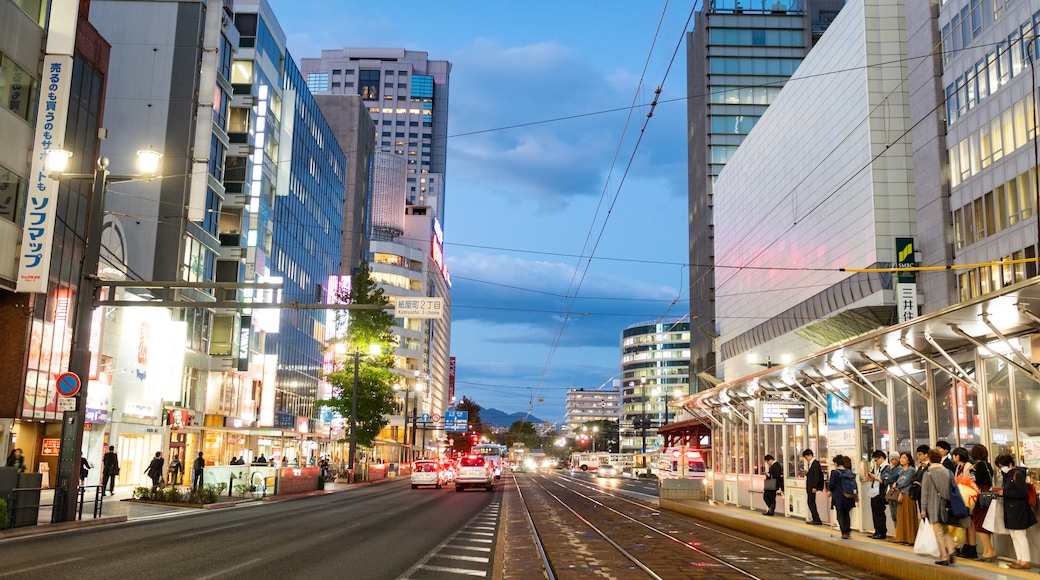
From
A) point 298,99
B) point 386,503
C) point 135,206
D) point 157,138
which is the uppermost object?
point 298,99

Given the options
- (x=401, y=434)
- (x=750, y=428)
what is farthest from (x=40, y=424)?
(x=401, y=434)

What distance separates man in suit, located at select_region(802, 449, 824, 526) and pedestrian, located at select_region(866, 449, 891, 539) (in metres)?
3.35

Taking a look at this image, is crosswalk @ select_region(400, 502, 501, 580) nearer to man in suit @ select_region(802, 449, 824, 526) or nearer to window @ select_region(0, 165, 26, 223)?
man in suit @ select_region(802, 449, 824, 526)

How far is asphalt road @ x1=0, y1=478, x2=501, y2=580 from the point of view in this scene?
1311 centimetres

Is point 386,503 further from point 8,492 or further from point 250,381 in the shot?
point 250,381

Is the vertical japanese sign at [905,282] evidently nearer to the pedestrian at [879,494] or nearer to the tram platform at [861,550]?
the tram platform at [861,550]

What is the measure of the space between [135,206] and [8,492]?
97.3 feet

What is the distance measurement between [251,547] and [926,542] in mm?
11680

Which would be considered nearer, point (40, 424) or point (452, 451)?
point (40, 424)

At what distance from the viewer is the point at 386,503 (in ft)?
118

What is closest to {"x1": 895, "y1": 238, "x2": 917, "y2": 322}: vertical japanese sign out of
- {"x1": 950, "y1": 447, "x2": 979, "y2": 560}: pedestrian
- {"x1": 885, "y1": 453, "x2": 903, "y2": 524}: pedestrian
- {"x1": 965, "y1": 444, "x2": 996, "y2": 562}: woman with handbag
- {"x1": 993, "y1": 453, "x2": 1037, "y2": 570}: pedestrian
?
{"x1": 885, "y1": 453, "x2": 903, "y2": 524}: pedestrian

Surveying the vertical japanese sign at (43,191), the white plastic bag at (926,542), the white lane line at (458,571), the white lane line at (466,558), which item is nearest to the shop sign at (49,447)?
the vertical japanese sign at (43,191)

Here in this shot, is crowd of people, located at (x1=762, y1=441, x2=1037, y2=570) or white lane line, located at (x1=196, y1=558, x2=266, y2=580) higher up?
crowd of people, located at (x1=762, y1=441, x2=1037, y2=570)

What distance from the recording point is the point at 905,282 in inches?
1950
